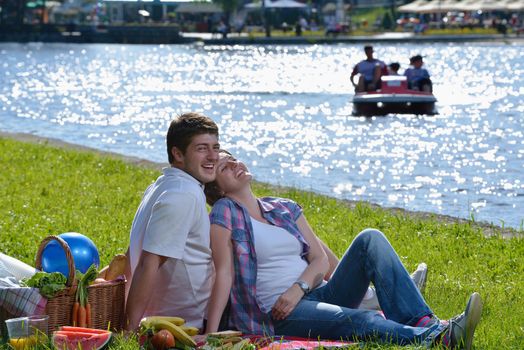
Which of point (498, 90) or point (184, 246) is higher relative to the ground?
point (184, 246)

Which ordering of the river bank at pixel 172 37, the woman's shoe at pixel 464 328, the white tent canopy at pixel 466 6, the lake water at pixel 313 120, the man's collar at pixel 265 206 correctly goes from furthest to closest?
the white tent canopy at pixel 466 6, the river bank at pixel 172 37, the lake water at pixel 313 120, the man's collar at pixel 265 206, the woman's shoe at pixel 464 328

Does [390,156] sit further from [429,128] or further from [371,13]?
[371,13]

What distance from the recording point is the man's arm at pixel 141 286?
5.88 m

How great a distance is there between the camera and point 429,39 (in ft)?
271

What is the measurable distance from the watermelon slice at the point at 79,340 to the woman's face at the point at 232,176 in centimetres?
98

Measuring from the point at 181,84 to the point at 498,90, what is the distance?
43.8ft

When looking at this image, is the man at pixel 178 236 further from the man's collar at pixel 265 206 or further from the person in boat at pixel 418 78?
the person in boat at pixel 418 78

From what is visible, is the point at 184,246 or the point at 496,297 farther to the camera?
the point at 496,297

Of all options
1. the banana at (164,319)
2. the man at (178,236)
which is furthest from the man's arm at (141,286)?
the banana at (164,319)

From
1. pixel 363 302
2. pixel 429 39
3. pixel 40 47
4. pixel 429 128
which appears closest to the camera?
pixel 363 302

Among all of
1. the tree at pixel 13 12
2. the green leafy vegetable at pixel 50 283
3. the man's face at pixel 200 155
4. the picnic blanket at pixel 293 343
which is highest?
the man's face at pixel 200 155

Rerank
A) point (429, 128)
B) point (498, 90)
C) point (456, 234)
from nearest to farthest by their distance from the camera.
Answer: point (456, 234)
point (429, 128)
point (498, 90)

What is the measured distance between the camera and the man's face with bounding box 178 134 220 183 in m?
5.95

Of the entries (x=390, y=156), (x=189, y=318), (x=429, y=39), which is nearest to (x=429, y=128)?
(x=390, y=156)
